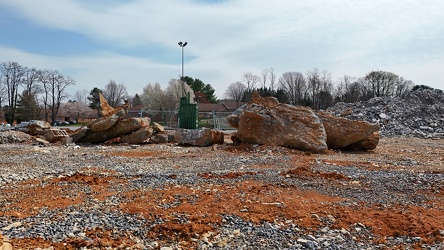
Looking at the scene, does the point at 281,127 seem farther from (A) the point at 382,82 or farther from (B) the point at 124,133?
(A) the point at 382,82

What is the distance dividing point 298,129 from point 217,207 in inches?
331

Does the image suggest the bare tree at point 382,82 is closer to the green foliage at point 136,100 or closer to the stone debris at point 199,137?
the green foliage at point 136,100

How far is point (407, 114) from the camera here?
27750 millimetres

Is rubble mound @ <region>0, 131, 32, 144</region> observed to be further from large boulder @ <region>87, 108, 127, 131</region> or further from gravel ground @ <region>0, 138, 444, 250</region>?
gravel ground @ <region>0, 138, 444, 250</region>

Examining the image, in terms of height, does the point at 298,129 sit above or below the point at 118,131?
above

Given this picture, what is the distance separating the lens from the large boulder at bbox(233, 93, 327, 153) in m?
12.7

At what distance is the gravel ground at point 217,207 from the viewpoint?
4.19m

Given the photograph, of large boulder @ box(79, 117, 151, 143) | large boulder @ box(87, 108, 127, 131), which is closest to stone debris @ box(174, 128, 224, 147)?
large boulder @ box(79, 117, 151, 143)

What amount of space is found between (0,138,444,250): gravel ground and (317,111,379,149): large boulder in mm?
4110

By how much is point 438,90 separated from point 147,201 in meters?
35.6

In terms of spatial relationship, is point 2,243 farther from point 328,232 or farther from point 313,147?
point 313,147

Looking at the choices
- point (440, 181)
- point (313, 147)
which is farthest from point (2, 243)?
point (313, 147)

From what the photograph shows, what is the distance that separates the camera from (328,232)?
14.8 feet

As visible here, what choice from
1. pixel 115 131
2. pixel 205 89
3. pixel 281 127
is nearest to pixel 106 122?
pixel 115 131
